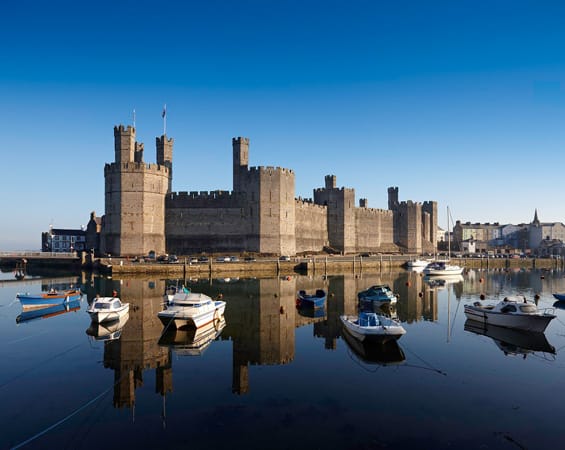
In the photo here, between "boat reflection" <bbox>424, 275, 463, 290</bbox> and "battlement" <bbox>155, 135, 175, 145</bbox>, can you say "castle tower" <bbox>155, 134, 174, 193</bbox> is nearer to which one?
"battlement" <bbox>155, 135, 175, 145</bbox>

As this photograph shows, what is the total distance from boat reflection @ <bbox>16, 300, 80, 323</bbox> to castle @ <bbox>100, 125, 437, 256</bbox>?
2029 cm

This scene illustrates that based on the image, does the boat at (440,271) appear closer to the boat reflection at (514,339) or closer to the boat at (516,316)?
the boat reflection at (514,339)

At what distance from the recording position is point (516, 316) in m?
17.1

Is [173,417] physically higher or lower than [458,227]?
lower

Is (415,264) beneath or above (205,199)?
beneath

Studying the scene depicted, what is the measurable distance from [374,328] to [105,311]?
33.4 ft

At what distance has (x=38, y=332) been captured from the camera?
17.0 meters

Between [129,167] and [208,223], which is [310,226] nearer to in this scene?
[208,223]

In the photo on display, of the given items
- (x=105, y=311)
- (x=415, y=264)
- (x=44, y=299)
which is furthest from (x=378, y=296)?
(x=415, y=264)

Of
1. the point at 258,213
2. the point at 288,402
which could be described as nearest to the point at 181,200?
the point at 258,213


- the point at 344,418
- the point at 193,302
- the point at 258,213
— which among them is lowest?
the point at 344,418

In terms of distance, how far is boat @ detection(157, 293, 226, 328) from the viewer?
16609 mm

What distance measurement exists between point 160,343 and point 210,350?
1.83m

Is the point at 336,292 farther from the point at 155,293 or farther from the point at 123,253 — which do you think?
the point at 123,253
